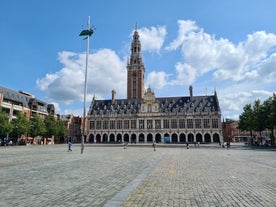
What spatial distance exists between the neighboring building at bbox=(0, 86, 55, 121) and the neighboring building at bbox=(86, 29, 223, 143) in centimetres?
2204

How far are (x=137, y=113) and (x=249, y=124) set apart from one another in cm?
4357

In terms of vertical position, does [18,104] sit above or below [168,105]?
below

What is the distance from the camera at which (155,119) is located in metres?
86.1

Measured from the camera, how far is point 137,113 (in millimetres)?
88438

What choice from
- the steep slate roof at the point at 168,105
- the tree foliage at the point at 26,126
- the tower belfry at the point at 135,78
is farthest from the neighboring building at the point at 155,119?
the tree foliage at the point at 26,126

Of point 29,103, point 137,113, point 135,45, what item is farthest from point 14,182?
point 135,45

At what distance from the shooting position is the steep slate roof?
84312 millimetres

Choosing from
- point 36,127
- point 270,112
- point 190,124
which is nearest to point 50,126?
point 36,127

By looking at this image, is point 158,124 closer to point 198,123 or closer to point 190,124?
point 190,124

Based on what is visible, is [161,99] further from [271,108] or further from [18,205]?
[18,205]

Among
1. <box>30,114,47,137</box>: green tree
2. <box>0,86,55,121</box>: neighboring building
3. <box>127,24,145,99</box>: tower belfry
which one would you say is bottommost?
<box>30,114,47,137</box>: green tree

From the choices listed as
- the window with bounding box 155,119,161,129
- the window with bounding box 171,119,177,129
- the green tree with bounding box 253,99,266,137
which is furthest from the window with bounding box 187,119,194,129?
the green tree with bounding box 253,99,266,137

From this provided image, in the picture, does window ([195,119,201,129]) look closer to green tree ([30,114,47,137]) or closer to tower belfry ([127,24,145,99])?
tower belfry ([127,24,145,99])

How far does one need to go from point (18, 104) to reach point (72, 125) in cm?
3552
